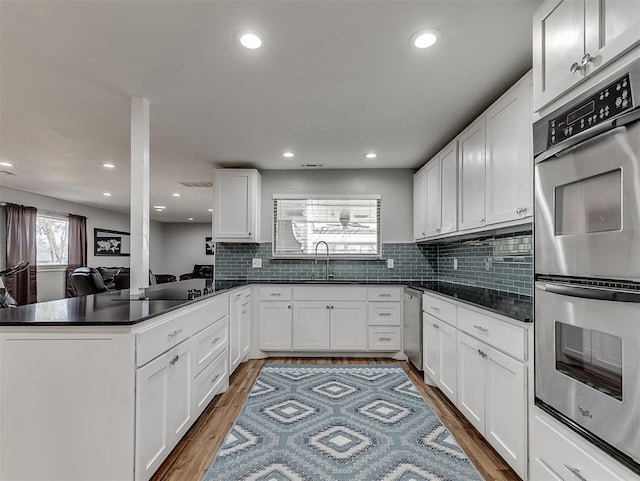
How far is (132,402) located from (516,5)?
98.1 inches

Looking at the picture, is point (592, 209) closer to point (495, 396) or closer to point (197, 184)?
point (495, 396)

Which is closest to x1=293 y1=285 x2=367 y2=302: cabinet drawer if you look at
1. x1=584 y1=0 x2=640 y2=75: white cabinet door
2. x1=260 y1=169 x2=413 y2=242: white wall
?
x1=260 y1=169 x2=413 y2=242: white wall

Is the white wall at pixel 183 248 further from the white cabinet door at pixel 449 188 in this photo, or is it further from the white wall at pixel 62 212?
the white cabinet door at pixel 449 188

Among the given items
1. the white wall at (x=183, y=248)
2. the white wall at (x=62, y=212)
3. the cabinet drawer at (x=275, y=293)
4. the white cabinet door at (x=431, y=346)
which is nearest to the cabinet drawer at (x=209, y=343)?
the cabinet drawer at (x=275, y=293)

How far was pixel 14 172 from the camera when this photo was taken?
4.73 m

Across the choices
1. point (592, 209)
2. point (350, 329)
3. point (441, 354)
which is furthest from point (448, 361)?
point (592, 209)

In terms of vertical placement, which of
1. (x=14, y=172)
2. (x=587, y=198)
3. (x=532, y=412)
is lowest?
(x=532, y=412)

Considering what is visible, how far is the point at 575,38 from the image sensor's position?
1255 millimetres

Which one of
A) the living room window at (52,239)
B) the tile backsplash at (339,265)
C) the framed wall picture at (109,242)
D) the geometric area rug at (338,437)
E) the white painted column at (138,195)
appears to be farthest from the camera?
the framed wall picture at (109,242)

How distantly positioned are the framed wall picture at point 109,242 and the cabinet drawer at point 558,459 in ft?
30.6

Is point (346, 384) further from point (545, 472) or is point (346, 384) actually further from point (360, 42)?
point (360, 42)

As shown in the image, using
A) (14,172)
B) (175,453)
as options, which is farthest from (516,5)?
(14,172)

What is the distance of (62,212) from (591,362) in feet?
28.4

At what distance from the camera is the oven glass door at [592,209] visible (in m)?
1.00
